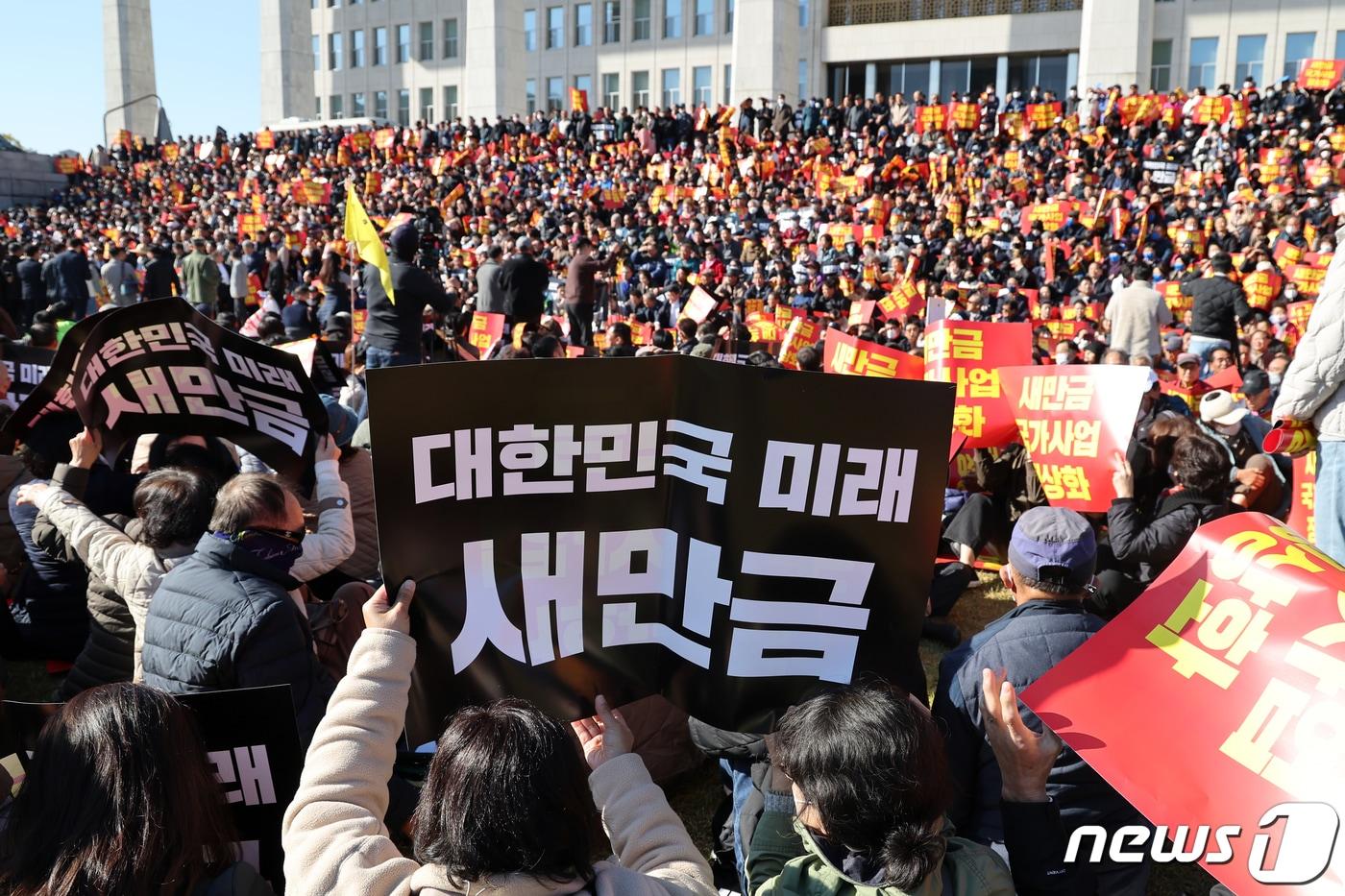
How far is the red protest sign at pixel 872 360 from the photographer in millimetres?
6207

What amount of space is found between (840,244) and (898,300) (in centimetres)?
662

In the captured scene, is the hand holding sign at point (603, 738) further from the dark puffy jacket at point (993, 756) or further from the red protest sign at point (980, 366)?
the red protest sign at point (980, 366)

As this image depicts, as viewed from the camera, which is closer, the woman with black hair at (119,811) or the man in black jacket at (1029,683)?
the woman with black hair at (119,811)

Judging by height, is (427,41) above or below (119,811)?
above

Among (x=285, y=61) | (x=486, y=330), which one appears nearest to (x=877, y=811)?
(x=486, y=330)

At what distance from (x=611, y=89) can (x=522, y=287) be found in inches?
1529

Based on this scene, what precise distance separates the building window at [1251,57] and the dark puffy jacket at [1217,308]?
91.5 ft

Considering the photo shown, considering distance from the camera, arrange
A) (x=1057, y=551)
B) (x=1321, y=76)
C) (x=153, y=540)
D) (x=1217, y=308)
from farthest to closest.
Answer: (x=1321, y=76), (x=1217, y=308), (x=153, y=540), (x=1057, y=551)

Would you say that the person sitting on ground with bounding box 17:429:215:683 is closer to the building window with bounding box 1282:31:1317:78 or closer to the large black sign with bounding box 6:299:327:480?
the large black sign with bounding box 6:299:327:480

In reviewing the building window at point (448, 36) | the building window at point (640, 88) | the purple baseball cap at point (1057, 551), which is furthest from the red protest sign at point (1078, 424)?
the building window at point (448, 36)

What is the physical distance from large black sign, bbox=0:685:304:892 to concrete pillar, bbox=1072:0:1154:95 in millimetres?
28730

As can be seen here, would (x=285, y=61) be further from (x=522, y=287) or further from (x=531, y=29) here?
(x=522, y=287)

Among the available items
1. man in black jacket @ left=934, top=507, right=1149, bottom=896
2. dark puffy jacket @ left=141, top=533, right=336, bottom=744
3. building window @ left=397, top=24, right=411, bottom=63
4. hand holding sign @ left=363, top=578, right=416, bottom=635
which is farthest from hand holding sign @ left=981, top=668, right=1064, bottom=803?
building window @ left=397, top=24, right=411, bottom=63

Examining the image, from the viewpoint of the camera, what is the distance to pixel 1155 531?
3.85 meters
